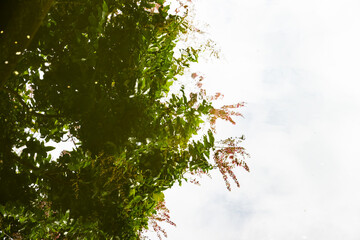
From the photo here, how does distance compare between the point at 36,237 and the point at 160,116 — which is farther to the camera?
the point at 160,116

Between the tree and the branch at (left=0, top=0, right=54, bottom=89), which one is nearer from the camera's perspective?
the branch at (left=0, top=0, right=54, bottom=89)

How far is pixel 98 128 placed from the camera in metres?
4.05

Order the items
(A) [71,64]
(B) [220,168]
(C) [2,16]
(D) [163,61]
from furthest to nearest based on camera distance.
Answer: (D) [163,61] → (B) [220,168] → (A) [71,64] → (C) [2,16]

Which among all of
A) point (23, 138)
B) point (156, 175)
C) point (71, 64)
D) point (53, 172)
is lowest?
point (53, 172)

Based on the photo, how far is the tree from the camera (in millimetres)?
3840

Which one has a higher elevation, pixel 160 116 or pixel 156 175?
pixel 160 116

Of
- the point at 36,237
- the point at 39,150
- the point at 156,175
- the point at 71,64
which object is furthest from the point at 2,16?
the point at 36,237

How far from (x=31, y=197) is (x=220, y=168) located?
273 centimetres

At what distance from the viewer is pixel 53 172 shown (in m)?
3.79

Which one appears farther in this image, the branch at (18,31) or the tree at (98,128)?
the tree at (98,128)

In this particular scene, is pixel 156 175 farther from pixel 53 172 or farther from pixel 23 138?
pixel 23 138

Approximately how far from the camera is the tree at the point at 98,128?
3.84 m

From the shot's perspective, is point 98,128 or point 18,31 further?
point 98,128

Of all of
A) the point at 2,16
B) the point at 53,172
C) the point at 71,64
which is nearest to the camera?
the point at 2,16
